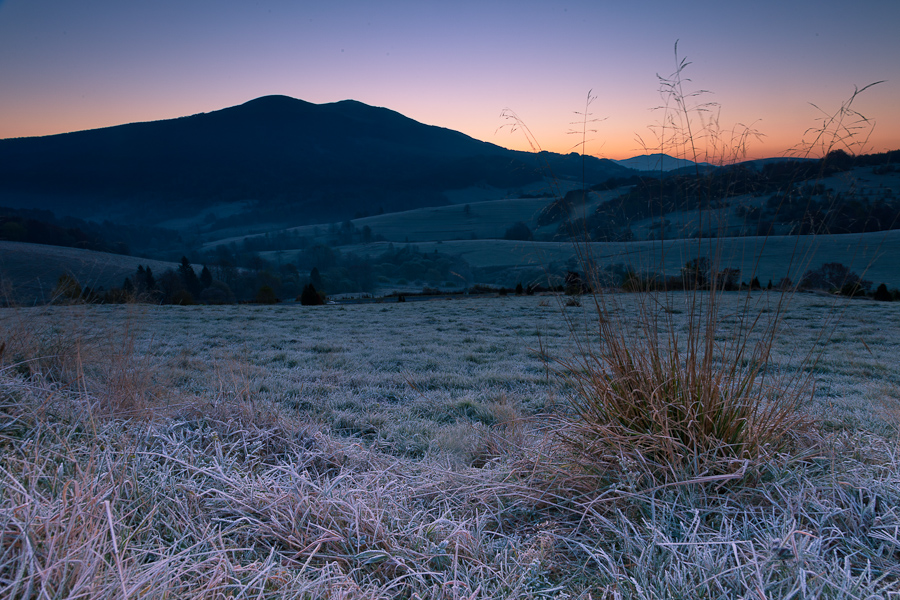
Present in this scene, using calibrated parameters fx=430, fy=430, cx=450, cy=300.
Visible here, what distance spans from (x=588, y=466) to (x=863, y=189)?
228 centimetres

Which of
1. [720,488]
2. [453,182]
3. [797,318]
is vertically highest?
[453,182]

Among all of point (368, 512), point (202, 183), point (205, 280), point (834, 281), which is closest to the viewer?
point (368, 512)

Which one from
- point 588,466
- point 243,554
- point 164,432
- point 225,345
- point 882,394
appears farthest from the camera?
point 225,345

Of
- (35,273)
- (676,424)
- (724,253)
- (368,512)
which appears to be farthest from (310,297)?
(676,424)

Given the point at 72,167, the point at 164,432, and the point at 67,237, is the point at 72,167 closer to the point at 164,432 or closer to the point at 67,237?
the point at 67,237

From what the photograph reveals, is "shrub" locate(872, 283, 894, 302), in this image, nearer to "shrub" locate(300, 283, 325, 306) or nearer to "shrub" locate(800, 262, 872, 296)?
"shrub" locate(800, 262, 872, 296)

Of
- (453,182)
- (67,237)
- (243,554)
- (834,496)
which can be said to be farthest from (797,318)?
(453,182)

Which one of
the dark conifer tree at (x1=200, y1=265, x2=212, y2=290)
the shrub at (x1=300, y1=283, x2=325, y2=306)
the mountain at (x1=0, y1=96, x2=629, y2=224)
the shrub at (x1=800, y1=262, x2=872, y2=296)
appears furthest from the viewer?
the mountain at (x1=0, y1=96, x2=629, y2=224)

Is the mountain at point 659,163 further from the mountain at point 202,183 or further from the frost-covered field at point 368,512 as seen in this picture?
the mountain at point 202,183

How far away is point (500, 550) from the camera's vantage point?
5.35 feet

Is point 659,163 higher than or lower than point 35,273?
higher

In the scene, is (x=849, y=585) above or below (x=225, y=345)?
above

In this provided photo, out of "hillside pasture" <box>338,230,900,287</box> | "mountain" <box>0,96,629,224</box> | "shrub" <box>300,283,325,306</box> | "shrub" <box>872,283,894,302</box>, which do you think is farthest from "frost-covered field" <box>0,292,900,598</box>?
"mountain" <box>0,96,629,224</box>

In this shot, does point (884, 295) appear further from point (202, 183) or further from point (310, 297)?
point (202, 183)
